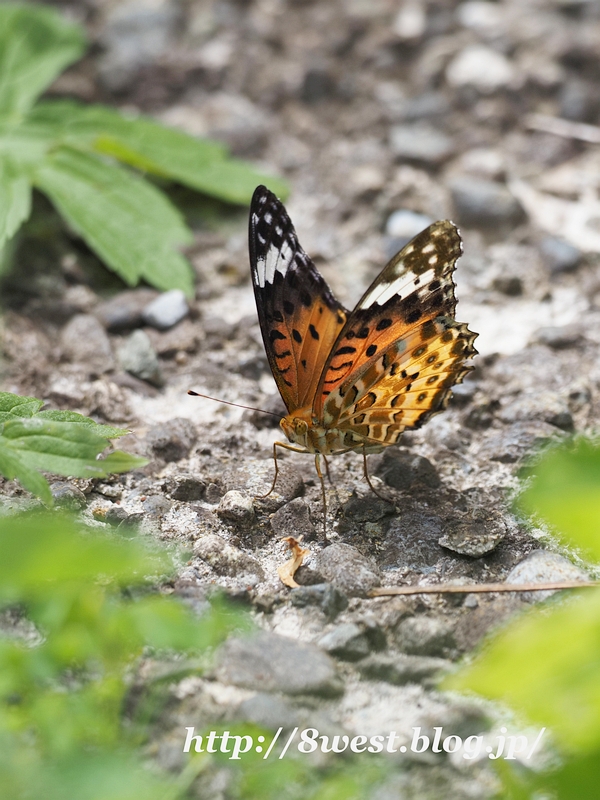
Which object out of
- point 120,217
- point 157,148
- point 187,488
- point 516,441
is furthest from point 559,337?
point 157,148

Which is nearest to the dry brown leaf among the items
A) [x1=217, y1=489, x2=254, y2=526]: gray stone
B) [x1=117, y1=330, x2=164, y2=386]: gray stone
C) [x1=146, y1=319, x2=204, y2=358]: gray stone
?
[x1=217, y1=489, x2=254, y2=526]: gray stone

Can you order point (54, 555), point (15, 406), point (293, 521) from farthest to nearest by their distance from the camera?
point (293, 521), point (15, 406), point (54, 555)

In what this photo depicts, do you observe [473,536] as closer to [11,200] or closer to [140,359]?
[140,359]

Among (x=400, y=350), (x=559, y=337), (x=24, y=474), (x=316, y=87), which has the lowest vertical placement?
(x=24, y=474)

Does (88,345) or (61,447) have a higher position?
(61,447)

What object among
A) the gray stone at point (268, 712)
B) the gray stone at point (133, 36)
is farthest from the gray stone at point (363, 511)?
the gray stone at point (133, 36)

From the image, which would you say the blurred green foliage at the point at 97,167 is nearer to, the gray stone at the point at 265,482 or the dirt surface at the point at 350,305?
the dirt surface at the point at 350,305

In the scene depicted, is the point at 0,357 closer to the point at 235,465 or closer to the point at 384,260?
the point at 235,465
